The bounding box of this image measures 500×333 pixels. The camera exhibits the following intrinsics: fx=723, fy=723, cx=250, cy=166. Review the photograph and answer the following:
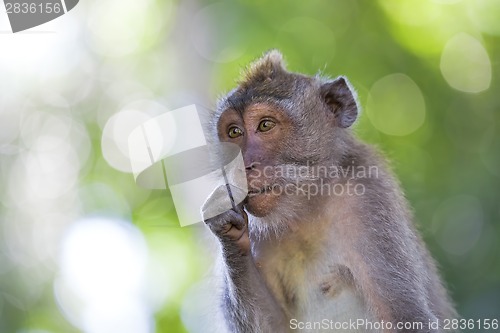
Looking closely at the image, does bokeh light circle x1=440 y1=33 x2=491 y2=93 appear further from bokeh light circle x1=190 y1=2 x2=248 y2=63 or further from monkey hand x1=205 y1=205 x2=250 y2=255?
monkey hand x1=205 y1=205 x2=250 y2=255

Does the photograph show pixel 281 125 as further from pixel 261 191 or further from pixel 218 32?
pixel 218 32

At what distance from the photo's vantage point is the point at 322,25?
966 centimetres

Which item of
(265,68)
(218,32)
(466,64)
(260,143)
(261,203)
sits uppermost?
(218,32)

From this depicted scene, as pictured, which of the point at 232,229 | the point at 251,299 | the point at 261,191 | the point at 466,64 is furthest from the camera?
the point at 466,64

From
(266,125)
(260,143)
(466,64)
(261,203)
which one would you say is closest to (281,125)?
(266,125)

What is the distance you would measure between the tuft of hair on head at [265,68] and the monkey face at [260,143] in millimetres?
404

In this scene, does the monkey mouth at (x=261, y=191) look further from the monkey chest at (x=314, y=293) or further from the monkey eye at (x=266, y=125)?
the monkey chest at (x=314, y=293)

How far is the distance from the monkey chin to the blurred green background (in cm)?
247

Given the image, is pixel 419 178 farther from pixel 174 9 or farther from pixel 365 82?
pixel 174 9

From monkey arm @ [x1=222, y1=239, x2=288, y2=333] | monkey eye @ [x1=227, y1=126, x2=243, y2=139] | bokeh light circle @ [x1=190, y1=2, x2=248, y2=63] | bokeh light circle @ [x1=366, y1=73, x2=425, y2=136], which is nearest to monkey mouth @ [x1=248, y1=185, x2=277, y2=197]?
monkey arm @ [x1=222, y1=239, x2=288, y2=333]

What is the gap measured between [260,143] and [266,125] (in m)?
0.19

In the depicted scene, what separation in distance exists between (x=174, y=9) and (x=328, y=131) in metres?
2.94

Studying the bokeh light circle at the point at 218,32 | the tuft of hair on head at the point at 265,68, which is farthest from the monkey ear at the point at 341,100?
the bokeh light circle at the point at 218,32

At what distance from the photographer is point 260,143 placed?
15.8ft
